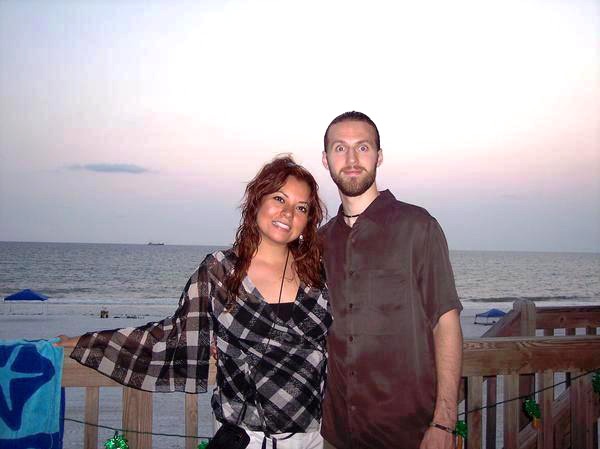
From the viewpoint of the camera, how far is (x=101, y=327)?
56.5 feet

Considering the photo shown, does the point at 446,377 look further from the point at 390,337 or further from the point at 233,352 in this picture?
the point at 233,352

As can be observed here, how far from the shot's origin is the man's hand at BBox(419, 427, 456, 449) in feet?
6.79

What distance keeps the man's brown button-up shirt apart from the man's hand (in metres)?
0.06

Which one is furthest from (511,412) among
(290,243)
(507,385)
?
(290,243)

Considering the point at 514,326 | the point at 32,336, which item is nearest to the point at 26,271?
the point at 32,336

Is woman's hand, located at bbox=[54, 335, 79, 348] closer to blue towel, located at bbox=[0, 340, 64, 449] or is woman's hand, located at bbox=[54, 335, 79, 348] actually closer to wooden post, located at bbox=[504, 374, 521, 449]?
blue towel, located at bbox=[0, 340, 64, 449]

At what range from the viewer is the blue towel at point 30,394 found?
215 cm

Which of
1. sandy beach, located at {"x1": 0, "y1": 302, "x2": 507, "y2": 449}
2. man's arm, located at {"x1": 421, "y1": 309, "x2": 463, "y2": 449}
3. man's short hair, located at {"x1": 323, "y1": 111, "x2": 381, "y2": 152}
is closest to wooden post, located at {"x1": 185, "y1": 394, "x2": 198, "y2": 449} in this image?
man's arm, located at {"x1": 421, "y1": 309, "x2": 463, "y2": 449}

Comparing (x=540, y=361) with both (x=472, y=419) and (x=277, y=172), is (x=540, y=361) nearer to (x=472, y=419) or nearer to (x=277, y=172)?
(x=472, y=419)

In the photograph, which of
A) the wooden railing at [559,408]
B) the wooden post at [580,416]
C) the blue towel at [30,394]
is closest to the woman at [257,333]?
the blue towel at [30,394]

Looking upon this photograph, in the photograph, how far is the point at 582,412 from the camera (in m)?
2.86

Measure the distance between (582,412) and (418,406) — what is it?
1320 millimetres

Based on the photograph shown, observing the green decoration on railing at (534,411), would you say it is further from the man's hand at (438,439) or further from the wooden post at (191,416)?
the wooden post at (191,416)

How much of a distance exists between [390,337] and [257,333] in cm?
54
